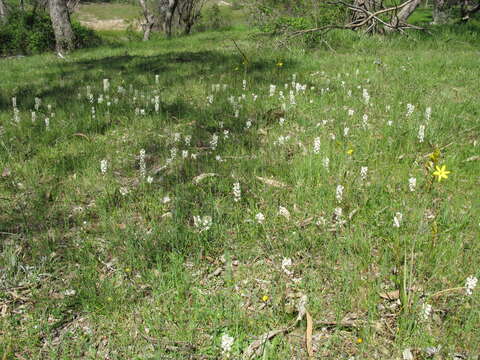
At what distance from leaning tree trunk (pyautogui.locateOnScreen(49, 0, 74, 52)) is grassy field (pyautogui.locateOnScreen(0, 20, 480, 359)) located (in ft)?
34.3

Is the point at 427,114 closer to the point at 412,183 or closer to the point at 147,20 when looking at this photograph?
the point at 412,183

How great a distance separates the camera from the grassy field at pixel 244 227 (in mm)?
2348

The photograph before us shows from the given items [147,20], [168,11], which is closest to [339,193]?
[168,11]

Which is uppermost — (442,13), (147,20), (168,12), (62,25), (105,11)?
(105,11)

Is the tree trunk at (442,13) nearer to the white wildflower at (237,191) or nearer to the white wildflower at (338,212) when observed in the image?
the white wildflower at (338,212)

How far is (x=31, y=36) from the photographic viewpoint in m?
18.2

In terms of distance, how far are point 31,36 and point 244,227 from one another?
19740mm

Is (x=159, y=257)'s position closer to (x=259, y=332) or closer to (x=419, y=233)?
(x=259, y=332)

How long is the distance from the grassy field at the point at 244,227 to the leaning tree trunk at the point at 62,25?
10.5 metres

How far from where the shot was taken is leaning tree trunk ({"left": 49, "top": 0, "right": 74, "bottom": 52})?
49.1 ft

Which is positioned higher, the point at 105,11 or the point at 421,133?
the point at 105,11

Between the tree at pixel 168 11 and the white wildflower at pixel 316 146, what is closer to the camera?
the white wildflower at pixel 316 146

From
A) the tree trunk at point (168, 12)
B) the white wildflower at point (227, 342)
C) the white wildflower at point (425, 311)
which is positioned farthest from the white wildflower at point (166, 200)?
the tree trunk at point (168, 12)

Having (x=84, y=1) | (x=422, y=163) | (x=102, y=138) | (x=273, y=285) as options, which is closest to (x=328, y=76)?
(x=422, y=163)
